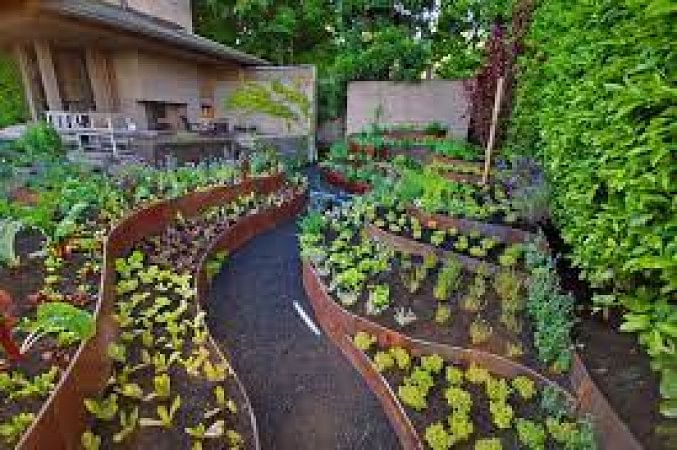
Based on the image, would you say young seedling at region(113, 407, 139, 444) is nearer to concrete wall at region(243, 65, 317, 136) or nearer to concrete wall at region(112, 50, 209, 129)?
concrete wall at region(112, 50, 209, 129)

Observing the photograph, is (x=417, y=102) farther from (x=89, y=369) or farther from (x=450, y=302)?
(x=89, y=369)

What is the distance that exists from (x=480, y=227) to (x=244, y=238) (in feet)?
12.4

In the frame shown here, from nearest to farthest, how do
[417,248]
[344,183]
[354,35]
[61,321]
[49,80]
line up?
[61,321], [417,248], [344,183], [49,80], [354,35]

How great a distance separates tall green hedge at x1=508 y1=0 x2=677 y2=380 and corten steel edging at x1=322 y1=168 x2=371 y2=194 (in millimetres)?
5810

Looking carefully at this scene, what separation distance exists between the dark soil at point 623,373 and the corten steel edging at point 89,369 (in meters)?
3.42

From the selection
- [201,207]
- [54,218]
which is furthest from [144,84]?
[54,218]

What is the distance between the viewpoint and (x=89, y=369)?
3.46 meters

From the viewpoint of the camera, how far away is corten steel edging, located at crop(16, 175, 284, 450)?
9.18 feet

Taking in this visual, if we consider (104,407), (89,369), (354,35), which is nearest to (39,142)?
(89,369)

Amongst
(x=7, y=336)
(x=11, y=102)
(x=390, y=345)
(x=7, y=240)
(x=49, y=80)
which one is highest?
(x=49, y=80)

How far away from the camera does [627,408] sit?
294 cm

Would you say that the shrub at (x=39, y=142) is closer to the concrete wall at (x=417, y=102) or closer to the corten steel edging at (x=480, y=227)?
the corten steel edging at (x=480, y=227)

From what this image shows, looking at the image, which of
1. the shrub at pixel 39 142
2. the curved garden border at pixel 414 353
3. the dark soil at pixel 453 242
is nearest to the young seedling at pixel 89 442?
the curved garden border at pixel 414 353

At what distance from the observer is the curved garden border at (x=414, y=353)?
293 cm
